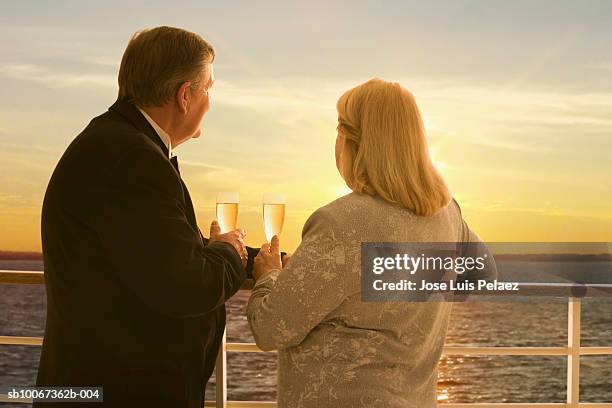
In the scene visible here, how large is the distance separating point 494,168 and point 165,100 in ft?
133

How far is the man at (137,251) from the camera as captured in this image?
64.5 inches

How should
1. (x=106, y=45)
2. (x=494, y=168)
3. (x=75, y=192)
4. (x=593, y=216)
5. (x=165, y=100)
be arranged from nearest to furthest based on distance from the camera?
1. (x=75, y=192)
2. (x=165, y=100)
3. (x=593, y=216)
4. (x=494, y=168)
5. (x=106, y=45)

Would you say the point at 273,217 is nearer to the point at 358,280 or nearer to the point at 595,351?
the point at 358,280

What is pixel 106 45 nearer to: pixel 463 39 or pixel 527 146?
pixel 463 39

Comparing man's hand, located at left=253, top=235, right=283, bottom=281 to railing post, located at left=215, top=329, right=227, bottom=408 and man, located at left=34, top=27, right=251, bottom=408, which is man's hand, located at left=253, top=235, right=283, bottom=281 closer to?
man, located at left=34, top=27, right=251, bottom=408

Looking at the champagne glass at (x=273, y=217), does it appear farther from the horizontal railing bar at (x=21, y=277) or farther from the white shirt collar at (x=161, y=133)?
the horizontal railing bar at (x=21, y=277)

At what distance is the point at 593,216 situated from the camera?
120ft

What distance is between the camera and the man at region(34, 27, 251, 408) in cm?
164

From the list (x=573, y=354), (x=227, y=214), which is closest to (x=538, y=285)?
(x=573, y=354)

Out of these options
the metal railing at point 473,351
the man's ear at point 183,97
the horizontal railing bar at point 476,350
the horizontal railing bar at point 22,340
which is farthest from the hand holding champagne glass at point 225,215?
the horizontal railing bar at point 22,340

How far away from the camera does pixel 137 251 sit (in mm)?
1621

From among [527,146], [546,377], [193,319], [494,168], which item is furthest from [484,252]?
[527,146]

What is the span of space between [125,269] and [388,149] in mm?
636

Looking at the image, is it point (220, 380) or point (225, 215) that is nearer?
point (225, 215)
